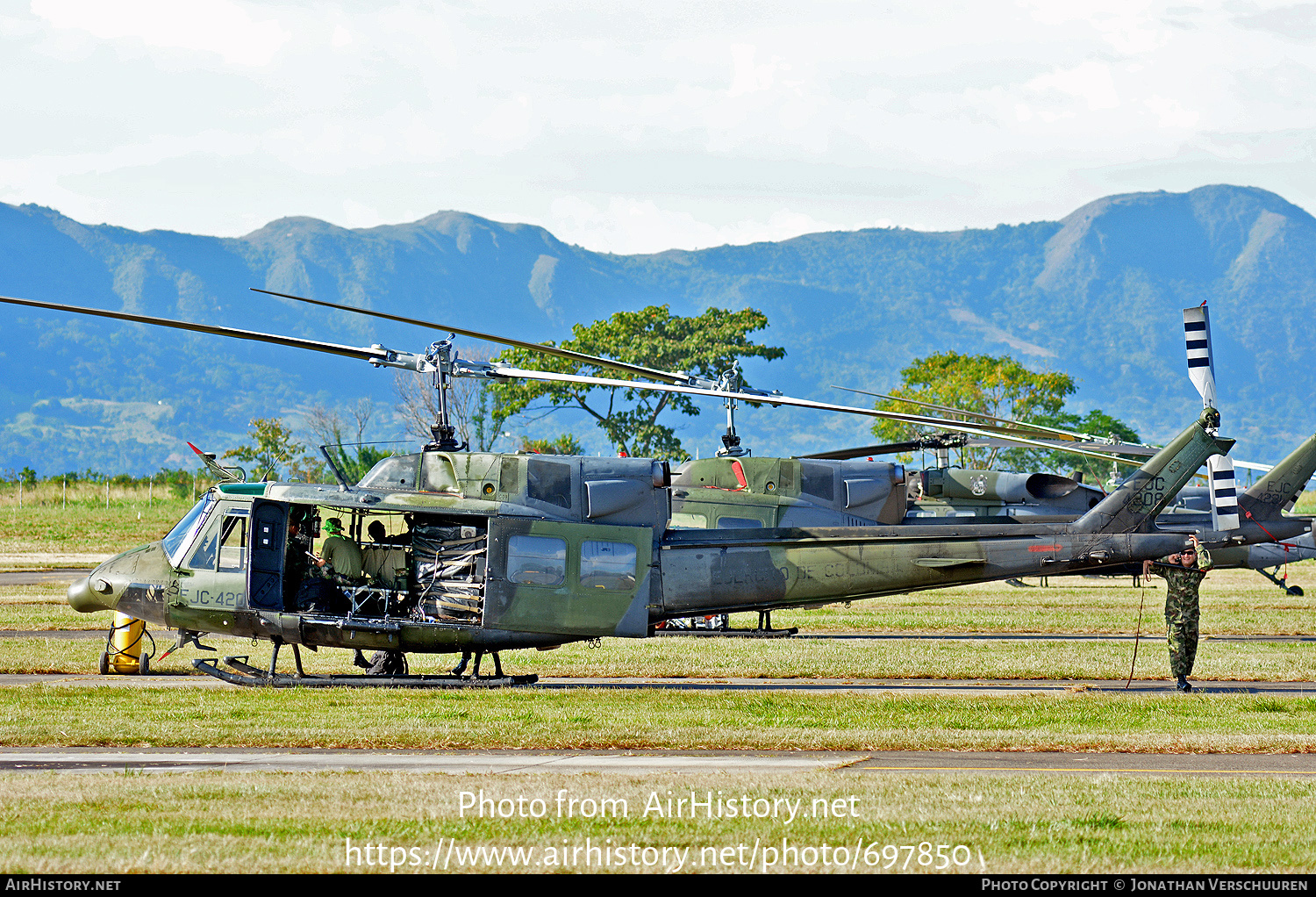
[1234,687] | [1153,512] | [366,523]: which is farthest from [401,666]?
[1234,687]

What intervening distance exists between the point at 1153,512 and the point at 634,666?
7891 mm

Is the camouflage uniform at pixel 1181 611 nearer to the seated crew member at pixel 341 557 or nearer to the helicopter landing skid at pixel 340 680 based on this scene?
the helicopter landing skid at pixel 340 680

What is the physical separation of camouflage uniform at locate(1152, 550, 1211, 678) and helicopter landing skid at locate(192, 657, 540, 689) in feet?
28.4

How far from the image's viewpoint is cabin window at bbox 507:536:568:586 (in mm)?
16594

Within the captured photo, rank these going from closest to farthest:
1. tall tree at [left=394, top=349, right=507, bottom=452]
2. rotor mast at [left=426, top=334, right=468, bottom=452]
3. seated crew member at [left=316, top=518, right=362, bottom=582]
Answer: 1. rotor mast at [left=426, top=334, right=468, bottom=452]
2. seated crew member at [left=316, top=518, right=362, bottom=582]
3. tall tree at [left=394, top=349, right=507, bottom=452]

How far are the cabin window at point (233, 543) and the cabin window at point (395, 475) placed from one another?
172cm

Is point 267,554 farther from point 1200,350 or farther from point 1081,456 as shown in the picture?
point 1081,456

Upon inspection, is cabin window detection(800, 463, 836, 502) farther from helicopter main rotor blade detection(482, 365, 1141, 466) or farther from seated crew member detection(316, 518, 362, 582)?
seated crew member detection(316, 518, 362, 582)

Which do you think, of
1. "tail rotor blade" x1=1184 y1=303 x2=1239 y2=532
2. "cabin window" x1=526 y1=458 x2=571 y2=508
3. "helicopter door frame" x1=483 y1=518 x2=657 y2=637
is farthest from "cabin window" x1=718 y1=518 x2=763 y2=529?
"tail rotor blade" x1=1184 y1=303 x2=1239 y2=532

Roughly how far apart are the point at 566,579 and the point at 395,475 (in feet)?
8.70

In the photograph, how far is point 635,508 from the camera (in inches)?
677

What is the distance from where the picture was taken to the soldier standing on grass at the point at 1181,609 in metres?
17.4

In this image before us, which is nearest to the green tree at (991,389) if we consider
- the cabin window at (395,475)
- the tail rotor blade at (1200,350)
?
the tail rotor blade at (1200,350)

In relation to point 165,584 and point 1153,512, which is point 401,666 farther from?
point 1153,512
